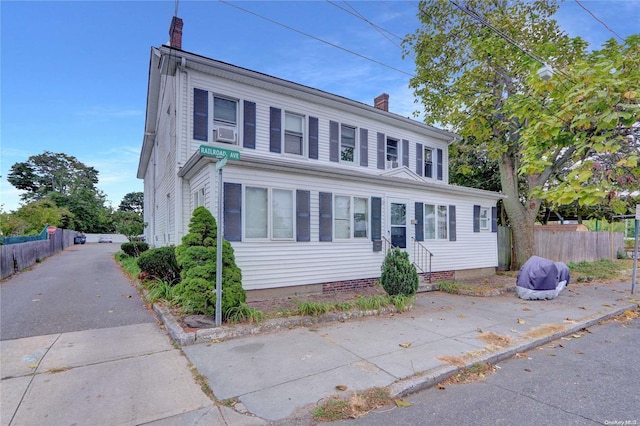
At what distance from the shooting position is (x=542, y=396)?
3553 mm

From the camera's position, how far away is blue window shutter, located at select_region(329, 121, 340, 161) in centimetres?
Result: 1165

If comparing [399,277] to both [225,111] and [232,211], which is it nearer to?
[232,211]

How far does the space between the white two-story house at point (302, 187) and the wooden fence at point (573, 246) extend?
4525mm

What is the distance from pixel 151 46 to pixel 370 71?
24.3 ft

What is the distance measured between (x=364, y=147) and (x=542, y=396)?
32.9 ft

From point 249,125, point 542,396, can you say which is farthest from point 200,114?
point 542,396

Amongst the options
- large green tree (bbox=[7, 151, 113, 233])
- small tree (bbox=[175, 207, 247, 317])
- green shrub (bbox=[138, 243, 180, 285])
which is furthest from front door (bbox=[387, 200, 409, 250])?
large green tree (bbox=[7, 151, 113, 233])

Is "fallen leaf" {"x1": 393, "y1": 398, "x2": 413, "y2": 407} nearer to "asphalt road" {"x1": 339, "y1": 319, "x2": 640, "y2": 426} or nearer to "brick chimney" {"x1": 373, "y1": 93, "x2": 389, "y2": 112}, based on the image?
"asphalt road" {"x1": 339, "y1": 319, "x2": 640, "y2": 426}

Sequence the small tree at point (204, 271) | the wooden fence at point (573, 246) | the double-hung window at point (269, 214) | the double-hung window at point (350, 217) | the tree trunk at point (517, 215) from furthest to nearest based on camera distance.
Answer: the wooden fence at point (573, 246)
the tree trunk at point (517, 215)
the double-hung window at point (350, 217)
the double-hung window at point (269, 214)
the small tree at point (204, 271)

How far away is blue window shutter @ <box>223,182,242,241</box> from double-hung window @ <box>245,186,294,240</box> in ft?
0.81

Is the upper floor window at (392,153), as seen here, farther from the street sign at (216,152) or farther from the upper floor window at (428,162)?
the street sign at (216,152)

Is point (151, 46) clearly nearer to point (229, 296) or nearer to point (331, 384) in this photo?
point (229, 296)

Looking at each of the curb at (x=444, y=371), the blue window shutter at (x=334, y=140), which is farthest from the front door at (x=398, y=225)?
the curb at (x=444, y=371)

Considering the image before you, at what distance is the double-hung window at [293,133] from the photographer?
10875 millimetres
